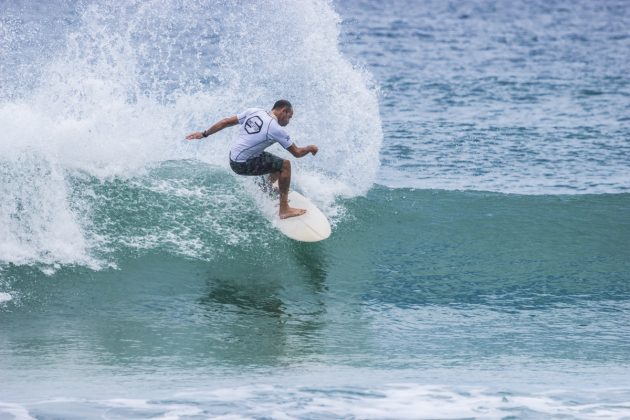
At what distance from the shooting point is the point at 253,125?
477 inches

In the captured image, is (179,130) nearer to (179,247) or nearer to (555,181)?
(179,247)

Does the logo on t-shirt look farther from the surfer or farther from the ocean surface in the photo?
the ocean surface

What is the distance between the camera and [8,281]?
11281 mm

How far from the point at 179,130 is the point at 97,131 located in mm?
2135

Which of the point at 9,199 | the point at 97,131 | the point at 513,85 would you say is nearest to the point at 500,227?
the point at 97,131

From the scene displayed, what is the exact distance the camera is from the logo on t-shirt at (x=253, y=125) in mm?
12070

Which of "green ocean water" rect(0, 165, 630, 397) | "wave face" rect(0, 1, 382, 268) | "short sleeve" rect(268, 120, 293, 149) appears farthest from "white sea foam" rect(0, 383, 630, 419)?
"short sleeve" rect(268, 120, 293, 149)

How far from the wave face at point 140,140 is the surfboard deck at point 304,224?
1.30ft

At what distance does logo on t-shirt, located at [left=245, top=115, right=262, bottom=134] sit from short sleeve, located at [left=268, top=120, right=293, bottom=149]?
0.50 feet

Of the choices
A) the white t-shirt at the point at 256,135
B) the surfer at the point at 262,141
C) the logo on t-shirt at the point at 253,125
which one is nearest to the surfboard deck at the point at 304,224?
the surfer at the point at 262,141

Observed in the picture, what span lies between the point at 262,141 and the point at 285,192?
2.52 ft

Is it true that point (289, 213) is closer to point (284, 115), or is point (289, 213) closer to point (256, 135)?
point (256, 135)

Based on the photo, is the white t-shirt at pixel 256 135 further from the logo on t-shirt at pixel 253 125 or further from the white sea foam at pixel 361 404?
the white sea foam at pixel 361 404

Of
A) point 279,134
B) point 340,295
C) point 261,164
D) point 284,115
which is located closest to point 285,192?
point 261,164
